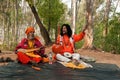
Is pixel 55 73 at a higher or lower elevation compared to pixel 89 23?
lower

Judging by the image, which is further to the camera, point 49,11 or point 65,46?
point 49,11

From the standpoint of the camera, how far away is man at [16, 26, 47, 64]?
910 cm

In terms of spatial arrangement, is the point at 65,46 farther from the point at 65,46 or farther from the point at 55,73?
the point at 55,73

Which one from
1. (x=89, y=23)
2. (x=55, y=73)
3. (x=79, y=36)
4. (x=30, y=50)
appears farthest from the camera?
(x=89, y=23)

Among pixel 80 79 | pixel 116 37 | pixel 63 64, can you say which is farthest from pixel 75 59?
pixel 116 37

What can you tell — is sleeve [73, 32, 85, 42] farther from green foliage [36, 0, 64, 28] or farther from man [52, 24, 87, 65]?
green foliage [36, 0, 64, 28]

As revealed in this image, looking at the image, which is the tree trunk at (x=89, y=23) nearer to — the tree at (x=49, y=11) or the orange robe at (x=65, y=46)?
the orange robe at (x=65, y=46)

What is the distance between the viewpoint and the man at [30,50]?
910 centimetres

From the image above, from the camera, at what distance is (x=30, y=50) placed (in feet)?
30.7

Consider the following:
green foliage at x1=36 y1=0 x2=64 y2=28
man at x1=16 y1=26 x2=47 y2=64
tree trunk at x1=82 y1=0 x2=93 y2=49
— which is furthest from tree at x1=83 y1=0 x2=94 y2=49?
green foliage at x1=36 y1=0 x2=64 y2=28

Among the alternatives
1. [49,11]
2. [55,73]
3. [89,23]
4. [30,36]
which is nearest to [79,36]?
[30,36]

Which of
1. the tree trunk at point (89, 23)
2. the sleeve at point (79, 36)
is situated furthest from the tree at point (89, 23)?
the sleeve at point (79, 36)

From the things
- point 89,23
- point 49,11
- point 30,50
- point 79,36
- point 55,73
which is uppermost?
point 49,11

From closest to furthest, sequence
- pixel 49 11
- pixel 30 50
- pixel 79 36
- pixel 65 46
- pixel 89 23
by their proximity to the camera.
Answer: pixel 30 50 → pixel 65 46 → pixel 79 36 → pixel 89 23 → pixel 49 11
